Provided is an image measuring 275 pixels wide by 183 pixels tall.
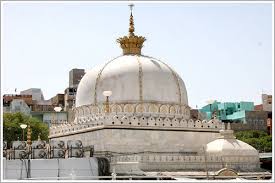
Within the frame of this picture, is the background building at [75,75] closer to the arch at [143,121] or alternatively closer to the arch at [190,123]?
the arch at [190,123]

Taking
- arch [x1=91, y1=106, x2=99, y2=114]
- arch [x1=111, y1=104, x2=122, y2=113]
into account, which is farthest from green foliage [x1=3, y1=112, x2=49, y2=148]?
arch [x1=111, y1=104, x2=122, y2=113]

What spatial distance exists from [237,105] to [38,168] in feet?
210

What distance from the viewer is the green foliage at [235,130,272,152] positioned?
5894cm

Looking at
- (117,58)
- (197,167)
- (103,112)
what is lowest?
(197,167)

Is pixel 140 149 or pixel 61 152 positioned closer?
pixel 61 152

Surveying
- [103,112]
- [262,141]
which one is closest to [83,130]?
[103,112]

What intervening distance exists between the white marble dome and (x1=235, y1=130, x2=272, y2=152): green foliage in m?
26.9

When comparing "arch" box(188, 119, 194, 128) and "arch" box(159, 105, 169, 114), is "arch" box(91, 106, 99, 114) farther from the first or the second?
"arch" box(188, 119, 194, 128)

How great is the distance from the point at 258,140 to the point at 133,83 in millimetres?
31497

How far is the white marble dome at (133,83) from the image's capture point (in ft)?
105

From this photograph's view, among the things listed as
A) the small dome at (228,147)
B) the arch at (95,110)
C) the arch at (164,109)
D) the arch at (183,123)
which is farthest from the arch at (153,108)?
the small dome at (228,147)

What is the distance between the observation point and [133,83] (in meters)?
32.2

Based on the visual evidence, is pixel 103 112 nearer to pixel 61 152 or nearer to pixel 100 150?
pixel 100 150

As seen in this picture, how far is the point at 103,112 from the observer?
1252 inches
